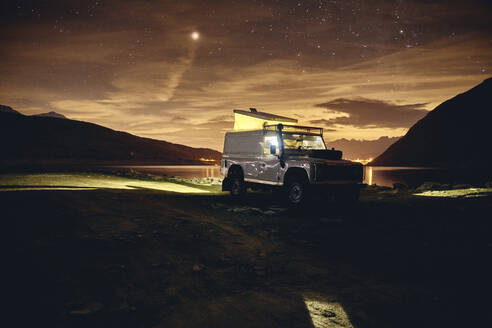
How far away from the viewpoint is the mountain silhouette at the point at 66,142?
413ft

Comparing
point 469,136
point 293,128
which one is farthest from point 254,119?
point 469,136

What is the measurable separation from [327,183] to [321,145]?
266 cm

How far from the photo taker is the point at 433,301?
3900mm

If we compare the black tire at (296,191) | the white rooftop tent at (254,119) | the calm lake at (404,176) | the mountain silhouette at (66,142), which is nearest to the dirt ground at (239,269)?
the black tire at (296,191)

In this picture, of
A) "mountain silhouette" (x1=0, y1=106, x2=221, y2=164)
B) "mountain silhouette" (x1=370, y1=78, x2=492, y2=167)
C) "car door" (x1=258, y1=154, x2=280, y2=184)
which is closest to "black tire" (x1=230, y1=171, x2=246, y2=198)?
"car door" (x1=258, y1=154, x2=280, y2=184)

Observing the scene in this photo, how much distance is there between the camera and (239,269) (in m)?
4.93

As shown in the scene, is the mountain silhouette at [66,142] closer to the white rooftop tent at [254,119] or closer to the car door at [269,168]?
the white rooftop tent at [254,119]

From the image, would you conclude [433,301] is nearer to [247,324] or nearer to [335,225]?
[247,324]

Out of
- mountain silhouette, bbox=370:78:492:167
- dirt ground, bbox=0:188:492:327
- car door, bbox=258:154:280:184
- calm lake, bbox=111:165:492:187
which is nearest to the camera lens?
dirt ground, bbox=0:188:492:327

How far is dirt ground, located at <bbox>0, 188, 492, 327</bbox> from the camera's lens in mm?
3496

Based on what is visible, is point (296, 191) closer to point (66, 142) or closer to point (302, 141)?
point (302, 141)

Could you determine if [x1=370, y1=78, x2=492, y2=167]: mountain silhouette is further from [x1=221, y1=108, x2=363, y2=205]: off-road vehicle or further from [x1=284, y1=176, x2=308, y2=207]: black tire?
[x1=284, y1=176, x2=308, y2=207]: black tire

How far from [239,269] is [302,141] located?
7690 mm

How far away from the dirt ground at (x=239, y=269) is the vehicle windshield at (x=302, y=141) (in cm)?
365
